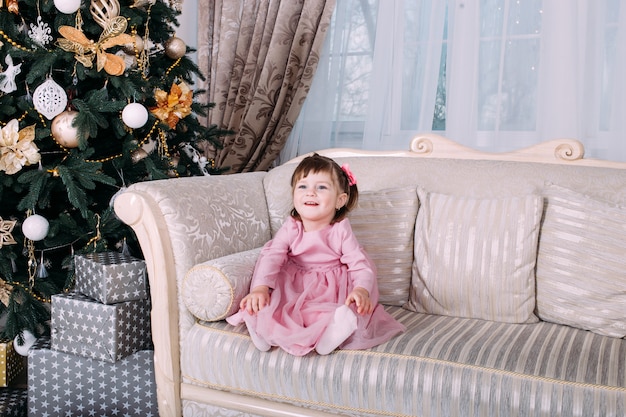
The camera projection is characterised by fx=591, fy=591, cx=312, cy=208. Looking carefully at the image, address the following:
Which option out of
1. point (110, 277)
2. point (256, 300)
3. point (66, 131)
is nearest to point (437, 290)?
point (256, 300)

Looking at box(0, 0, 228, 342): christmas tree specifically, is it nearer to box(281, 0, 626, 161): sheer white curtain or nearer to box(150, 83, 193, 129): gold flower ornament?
box(150, 83, 193, 129): gold flower ornament

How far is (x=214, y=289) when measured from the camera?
5.33ft

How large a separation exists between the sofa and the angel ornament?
0.56 m

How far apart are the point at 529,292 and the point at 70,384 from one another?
1.44 m

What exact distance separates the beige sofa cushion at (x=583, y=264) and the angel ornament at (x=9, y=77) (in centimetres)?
173

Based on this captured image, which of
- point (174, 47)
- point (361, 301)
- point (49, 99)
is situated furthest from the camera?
point (174, 47)

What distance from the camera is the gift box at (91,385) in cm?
186

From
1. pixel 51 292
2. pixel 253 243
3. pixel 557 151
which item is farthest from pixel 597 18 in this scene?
pixel 51 292

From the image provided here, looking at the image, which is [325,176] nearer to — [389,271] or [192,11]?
[389,271]

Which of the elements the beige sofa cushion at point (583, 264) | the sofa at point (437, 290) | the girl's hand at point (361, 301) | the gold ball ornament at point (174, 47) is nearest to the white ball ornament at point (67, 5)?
the gold ball ornament at point (174, 47)

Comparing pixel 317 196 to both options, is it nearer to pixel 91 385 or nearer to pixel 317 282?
pixel 317 282

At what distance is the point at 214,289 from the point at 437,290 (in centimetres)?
68

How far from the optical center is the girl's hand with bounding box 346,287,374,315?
1.55 meters

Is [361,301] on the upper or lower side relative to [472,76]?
lower
